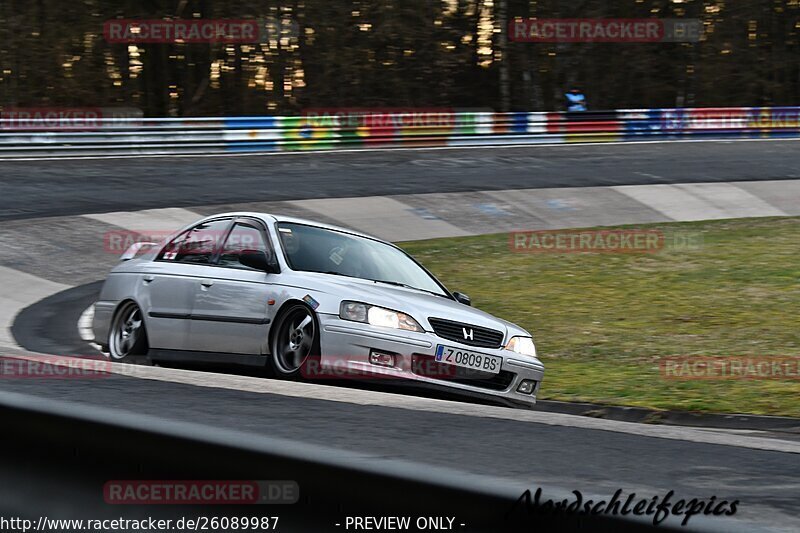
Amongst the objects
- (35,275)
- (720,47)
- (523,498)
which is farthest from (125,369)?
(720,47)

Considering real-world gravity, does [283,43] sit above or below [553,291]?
above

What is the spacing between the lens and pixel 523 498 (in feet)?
6.47

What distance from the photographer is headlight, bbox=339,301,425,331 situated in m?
6.84

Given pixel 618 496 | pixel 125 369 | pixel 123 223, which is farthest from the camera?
pixel 123 223

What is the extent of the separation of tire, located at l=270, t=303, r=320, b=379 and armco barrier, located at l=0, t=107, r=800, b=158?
16414 mm

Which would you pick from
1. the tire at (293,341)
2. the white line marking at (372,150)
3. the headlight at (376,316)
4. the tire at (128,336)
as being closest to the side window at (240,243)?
the tire at (293,341)

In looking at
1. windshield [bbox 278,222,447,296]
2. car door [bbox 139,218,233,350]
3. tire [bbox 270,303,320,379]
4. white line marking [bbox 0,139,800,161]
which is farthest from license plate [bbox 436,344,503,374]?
white line marking [bbox 0,139,800,161]

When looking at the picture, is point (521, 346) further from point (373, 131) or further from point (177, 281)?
point (373, 131)

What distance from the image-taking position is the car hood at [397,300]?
6957mm

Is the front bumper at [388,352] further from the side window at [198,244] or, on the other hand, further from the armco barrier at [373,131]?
the armco barrier at [373,131]

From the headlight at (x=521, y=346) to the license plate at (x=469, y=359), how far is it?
0.75 ft

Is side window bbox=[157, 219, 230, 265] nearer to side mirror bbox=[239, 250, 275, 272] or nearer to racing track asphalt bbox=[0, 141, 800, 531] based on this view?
side mirror bbox=[239, 250, 275, 272]

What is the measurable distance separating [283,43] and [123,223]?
1812 centimetres

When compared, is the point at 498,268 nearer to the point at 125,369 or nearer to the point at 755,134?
the point at 125,369
